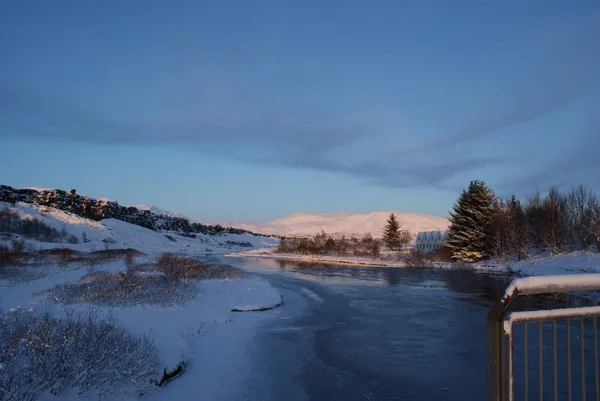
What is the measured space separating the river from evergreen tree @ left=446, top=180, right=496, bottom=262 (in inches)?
1270

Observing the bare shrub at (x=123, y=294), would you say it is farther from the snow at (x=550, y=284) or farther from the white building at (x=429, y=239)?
the white building at (x=429, y=239)

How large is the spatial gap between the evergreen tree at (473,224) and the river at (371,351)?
3227 cm

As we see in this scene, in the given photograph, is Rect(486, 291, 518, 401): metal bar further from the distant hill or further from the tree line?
the distant hill

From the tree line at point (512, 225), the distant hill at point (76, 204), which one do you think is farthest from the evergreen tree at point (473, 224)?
the distant hill at point (76, 204)

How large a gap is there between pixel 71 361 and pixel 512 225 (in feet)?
177

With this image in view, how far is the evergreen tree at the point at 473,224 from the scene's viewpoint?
177 feet

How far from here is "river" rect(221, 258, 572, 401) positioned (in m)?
9.45

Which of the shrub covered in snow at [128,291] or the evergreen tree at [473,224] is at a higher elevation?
the evergreen tree at [473,224]

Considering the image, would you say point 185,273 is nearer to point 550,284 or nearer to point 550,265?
point 550,284

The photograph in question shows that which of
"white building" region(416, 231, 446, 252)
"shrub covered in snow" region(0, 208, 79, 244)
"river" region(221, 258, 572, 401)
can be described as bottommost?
"river" region(221, 258, 572, 401)

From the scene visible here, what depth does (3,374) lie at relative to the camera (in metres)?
6.03

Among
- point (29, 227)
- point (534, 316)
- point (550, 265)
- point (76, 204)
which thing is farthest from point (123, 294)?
point (76, 204)

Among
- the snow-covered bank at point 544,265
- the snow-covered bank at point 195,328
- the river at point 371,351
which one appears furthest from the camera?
the snow-covered bank at point 544,265

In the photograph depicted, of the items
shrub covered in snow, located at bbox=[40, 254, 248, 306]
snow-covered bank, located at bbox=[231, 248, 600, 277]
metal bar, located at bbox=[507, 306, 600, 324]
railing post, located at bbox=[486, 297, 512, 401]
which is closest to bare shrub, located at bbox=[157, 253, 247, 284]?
shrub covered in snow, located at bbox=[40, 254, 248, 306]
